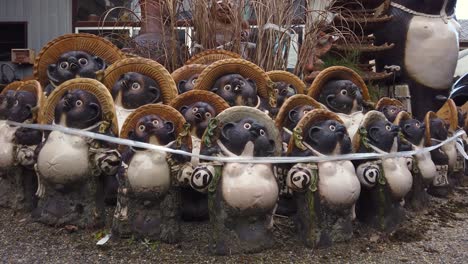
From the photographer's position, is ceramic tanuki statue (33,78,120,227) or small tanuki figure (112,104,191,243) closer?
small tanuki figure (112,104,191,243)

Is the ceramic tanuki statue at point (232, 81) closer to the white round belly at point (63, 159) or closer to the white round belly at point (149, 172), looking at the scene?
the white round belly at point (149, 172)

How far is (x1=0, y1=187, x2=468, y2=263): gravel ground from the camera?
6.77ft

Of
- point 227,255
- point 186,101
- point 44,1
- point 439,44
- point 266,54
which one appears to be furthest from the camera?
point 44,1

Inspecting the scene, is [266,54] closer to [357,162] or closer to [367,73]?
[367,73]

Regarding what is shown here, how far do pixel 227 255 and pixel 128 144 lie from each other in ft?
2.21

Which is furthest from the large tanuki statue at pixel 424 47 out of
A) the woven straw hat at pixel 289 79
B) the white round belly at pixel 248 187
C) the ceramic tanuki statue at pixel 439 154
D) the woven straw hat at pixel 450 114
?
the white round belly at pixel 248 187

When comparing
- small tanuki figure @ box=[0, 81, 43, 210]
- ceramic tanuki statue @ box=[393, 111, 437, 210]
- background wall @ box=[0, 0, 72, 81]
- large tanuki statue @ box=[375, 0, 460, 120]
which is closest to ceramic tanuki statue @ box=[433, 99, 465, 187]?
large tanuki statue @ box=[375, 0, 460, 120]

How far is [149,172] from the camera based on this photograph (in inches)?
83.2

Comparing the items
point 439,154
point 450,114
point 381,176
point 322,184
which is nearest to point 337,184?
point 322,184

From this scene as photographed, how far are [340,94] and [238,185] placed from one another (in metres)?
1.01

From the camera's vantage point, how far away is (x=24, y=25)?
6.54 meters

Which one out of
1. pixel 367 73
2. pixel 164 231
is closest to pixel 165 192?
pixel 164 231

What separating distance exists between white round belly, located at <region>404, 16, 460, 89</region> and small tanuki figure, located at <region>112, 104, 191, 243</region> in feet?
9.03

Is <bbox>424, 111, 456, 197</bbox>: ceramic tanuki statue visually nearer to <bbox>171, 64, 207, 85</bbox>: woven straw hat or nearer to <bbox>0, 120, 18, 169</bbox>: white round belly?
<bbox>171, 64, 207, 85</bbox>: woven straw hat
